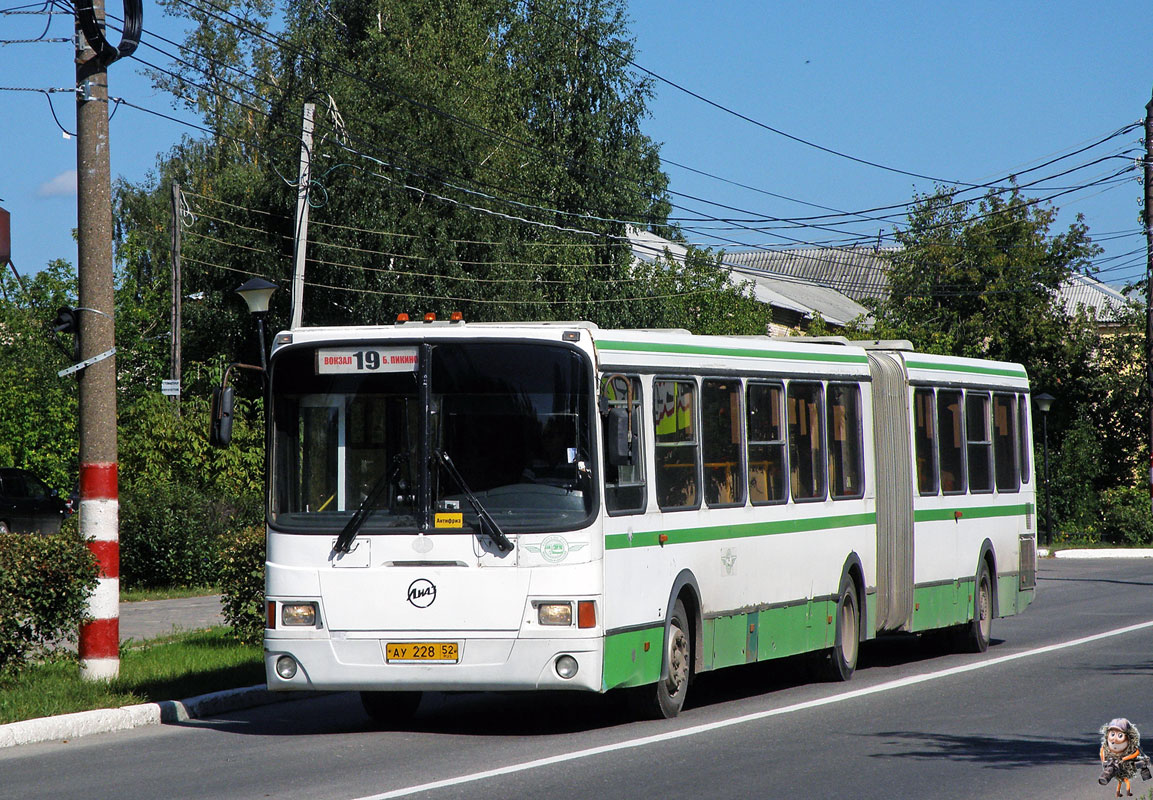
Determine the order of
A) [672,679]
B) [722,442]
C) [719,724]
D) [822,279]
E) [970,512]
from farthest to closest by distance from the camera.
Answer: [822,279], [970,512], [722,442], [672,679], [719,724]

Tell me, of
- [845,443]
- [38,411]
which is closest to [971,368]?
[845,443]

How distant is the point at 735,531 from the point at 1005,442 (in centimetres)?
695

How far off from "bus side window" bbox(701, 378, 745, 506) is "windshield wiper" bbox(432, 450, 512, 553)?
2379 mm

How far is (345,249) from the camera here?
42.8m

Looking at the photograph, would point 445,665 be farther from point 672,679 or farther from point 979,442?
point 979,442

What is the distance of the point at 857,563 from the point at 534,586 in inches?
208

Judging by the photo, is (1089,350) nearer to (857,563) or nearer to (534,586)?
(857,563)

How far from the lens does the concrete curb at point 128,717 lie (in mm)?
11234

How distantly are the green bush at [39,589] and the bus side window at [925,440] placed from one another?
26.8ft

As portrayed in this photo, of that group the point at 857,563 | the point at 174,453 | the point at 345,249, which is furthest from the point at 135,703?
the point at 345,249

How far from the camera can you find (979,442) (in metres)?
18.4

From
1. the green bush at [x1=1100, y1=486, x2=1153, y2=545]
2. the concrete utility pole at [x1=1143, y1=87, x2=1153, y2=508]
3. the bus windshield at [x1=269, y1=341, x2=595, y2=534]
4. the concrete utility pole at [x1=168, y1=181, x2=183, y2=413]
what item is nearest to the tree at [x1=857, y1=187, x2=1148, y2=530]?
the green bush at [x1=1100, y1=486, x2=1153, y2=545]

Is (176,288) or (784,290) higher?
(784,290)

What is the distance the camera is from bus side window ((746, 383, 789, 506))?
13688 millimetres
